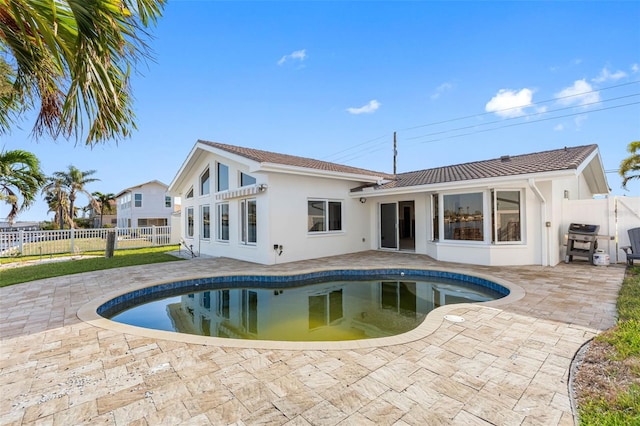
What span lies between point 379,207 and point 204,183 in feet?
32.5

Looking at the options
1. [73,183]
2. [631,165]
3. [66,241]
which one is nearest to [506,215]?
[631,165]

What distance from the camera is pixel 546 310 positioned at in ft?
20.3

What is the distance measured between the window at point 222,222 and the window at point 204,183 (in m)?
1.71

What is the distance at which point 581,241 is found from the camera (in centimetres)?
1153

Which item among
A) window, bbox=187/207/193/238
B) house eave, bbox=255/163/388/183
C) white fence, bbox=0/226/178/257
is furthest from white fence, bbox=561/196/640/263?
white fence, bbox=0/226/178/257

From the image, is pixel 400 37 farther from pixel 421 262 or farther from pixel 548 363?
pixel 548 363

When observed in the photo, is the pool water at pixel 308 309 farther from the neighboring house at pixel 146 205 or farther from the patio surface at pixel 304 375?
the neighboring house at pixel 146 205

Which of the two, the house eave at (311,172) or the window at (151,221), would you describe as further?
the window at (151,221)

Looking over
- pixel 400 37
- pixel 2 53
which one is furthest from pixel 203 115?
pixel 2 53

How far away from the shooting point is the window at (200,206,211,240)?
16.6m

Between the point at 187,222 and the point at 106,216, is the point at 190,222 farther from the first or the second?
the point at 106,216

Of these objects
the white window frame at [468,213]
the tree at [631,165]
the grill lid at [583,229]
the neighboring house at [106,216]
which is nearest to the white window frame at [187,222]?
the white window frame at [468,213]

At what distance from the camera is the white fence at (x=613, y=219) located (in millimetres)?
11367

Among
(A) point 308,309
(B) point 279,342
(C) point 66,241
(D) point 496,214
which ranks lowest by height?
(A) point 308,309
